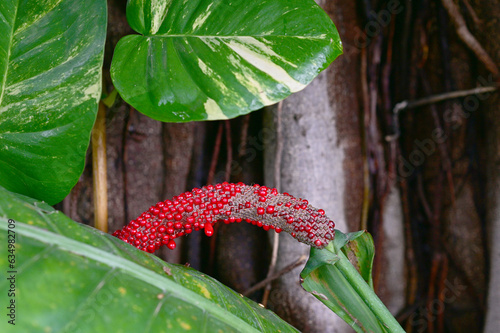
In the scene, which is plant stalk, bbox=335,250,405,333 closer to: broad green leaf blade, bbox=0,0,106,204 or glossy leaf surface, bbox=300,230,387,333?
glossy leaf surface, bbox=300,230,387,333

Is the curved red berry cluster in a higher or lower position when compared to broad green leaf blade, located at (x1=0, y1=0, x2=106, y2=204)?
lower

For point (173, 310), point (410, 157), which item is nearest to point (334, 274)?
point (173, 310)

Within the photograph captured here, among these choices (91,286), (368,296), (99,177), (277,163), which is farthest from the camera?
(277,163)

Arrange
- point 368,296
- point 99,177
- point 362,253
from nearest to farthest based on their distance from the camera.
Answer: point 368,296
point 362,253
point 99,177

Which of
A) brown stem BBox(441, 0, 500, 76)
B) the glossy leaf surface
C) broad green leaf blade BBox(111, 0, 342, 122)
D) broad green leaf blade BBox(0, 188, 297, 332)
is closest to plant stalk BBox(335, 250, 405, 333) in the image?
the glossy leaf surface

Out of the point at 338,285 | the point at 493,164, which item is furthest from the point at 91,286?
the point at 493,164

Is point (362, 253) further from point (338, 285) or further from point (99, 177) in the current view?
point (99, 177)

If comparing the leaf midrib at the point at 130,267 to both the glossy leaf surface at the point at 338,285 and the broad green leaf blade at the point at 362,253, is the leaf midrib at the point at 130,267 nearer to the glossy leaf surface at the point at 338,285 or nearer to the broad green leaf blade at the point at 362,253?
the glossy leaf surface at the point at 338,285
